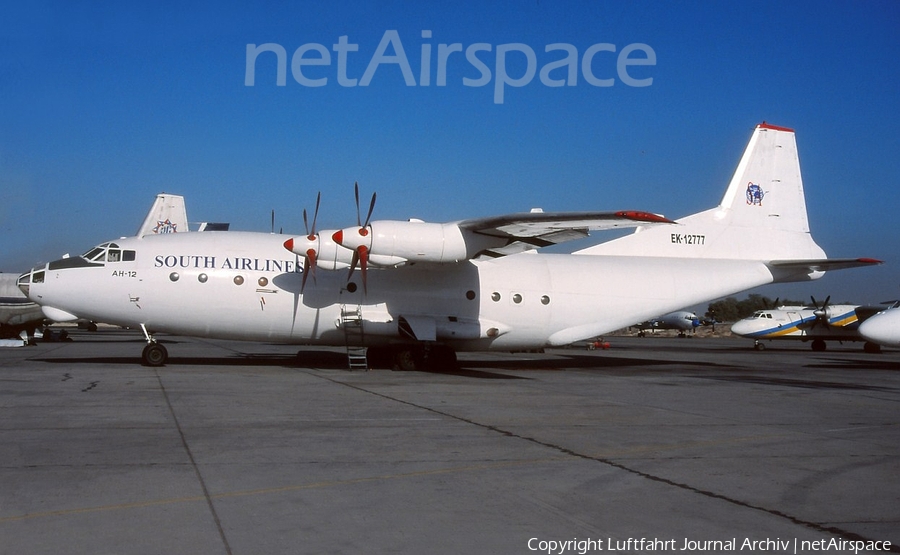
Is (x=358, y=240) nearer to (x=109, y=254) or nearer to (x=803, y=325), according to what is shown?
(x=109, y=254)

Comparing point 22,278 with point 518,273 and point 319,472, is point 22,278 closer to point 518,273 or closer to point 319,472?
point 518,273

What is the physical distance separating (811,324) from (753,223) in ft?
80.4

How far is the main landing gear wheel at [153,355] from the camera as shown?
66.7 feet

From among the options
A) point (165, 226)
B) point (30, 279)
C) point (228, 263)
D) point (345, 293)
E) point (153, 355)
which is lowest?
point (153, 355)

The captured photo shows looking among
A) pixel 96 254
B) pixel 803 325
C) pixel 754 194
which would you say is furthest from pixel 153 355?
pixel 803 325

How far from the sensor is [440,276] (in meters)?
21.5

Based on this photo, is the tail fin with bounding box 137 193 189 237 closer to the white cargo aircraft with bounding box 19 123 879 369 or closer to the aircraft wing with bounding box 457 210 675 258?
the white cargo aircraft with bounding box 19 123 879 369

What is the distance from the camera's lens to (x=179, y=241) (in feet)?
67.9

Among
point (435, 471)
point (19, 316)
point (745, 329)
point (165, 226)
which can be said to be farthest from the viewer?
point (165, 226)

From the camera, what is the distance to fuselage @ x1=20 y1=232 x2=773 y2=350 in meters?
20.0

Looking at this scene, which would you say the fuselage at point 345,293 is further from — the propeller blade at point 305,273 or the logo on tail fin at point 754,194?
the logo on tail fin at point 754,194

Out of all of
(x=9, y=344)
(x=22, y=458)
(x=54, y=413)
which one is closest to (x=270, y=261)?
(x=54, y=413)

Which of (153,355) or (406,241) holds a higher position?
(406,241)

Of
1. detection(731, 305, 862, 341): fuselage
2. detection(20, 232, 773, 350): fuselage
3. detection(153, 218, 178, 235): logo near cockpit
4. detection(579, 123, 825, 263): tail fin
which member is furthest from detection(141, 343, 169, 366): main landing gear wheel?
detection(731, 305, 862, 341): fuselage
